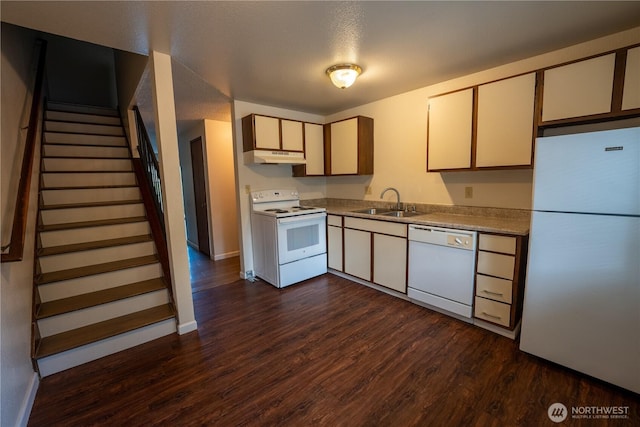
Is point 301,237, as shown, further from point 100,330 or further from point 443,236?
point 100,330

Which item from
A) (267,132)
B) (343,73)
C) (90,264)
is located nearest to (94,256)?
(90,264)

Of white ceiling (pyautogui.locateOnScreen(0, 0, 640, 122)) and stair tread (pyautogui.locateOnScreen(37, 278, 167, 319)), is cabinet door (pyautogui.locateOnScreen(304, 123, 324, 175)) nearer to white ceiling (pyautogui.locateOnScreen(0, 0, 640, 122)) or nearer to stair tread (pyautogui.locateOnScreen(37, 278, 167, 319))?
white ceiling (pyautogui.locateOnScreen(0, 0, 640, 122))

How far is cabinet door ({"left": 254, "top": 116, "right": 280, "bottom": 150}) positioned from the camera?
Result: 3266mm

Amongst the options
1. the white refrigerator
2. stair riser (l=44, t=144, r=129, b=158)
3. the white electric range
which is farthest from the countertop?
stair riser (l=44, t=144, r=129, b=158)

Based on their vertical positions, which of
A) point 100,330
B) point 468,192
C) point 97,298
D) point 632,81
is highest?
point 632,81

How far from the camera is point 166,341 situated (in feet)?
7.36

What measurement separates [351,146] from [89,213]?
3.03 metres

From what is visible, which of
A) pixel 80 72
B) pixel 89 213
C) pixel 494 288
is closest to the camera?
pixel 494 288

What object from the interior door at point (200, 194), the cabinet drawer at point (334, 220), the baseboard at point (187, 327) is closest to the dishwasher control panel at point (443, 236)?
the cabinet drawer at point (334, 220)

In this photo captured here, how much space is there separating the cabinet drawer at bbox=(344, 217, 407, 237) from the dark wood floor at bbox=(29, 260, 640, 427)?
82 cm

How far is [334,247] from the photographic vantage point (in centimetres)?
355

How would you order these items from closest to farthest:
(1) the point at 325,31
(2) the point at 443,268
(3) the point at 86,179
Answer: (1) the point at 325,31, (2) the point at 443,268, (3) the point at 86,179

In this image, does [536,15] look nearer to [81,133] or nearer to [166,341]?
[166,341]

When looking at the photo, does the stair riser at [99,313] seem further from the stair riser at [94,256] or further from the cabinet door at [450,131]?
the cabinet door at [450,131]
